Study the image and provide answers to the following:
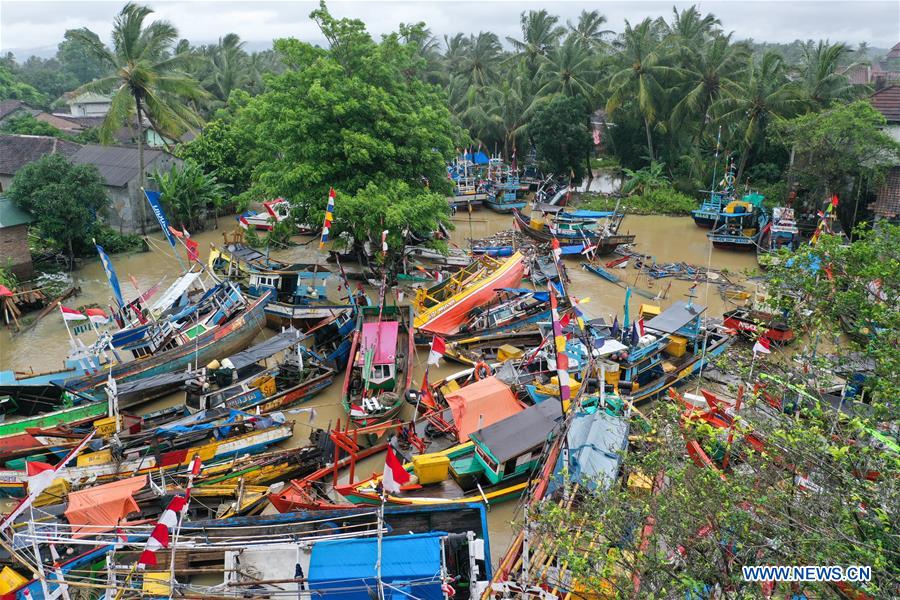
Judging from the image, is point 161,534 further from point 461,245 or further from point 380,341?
point 461,245

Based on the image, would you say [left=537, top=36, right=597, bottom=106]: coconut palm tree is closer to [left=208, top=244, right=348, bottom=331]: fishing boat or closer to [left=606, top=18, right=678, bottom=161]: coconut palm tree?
[left=606, top=18, right=678, bottom=161]: coconut palm tree

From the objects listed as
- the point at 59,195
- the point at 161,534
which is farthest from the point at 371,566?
the point at 59,195

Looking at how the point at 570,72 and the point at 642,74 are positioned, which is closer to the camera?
the point at 642,74

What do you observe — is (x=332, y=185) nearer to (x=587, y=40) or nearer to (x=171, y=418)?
(x=171, y=418)

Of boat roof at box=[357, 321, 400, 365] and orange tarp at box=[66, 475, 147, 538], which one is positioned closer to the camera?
orange tarp at box=[66, 475, 147, 538]

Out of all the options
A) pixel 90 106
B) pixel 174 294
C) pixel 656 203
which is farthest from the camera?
pixel 90 106

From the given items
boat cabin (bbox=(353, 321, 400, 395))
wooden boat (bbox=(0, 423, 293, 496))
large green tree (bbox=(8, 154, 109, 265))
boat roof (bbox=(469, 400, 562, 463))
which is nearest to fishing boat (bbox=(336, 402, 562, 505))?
boat roof (bbox=(469, 400, 562, 463))
